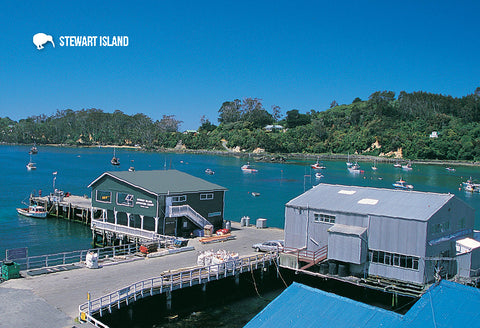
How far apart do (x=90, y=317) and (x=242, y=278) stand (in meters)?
13.9

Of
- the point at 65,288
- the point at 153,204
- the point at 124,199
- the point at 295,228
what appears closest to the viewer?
the point at 65,288

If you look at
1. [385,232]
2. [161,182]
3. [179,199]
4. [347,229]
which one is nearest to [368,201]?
[385,232]

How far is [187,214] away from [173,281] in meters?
14.2

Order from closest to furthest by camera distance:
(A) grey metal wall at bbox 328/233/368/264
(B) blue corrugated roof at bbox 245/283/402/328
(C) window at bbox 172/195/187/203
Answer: (B) blue corrugated roof at bbox 245/283/402/328, (A) grey metal wall at bbox 328/233/368/264, (C) window at bbox 172/195/187/203

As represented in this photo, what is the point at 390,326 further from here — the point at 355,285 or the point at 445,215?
the point at 445,215

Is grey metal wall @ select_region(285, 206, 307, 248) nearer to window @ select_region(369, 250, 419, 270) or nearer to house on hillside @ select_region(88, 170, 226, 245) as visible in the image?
window @ select_region(369, 250, 419, 270)

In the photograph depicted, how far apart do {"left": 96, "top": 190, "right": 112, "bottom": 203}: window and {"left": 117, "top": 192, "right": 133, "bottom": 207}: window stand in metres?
1.29

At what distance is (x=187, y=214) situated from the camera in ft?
135

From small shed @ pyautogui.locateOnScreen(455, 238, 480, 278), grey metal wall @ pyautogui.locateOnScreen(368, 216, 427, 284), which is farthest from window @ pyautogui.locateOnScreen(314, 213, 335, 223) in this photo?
small shed @ pyautogui.locateOnScreen(455, 238, 480, 278)

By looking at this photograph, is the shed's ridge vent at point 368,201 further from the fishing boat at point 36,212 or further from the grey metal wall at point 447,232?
the fishing boat at point 36,212

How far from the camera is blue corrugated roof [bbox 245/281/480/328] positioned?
17062mm

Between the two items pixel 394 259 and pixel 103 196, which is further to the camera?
pixel 103 196

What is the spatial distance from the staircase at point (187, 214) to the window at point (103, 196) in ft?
23.2

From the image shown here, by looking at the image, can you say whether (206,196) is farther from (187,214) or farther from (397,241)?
(397,241)
